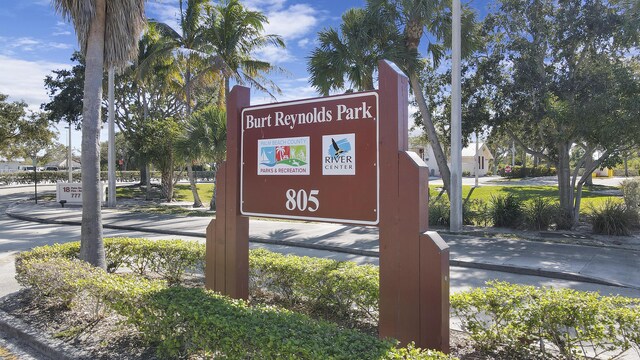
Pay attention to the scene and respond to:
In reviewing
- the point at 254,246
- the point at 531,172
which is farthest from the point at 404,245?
the point at 531,172

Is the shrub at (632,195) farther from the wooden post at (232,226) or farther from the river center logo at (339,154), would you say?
the wooden post at (232,226)

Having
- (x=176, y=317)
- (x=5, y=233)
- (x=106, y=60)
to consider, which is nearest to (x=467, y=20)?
(x=106, y=60)

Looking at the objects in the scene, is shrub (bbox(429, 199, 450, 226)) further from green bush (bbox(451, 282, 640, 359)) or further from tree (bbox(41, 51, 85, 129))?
tree (bbox(41, 51, 85, 129))

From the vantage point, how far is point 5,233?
13.6m

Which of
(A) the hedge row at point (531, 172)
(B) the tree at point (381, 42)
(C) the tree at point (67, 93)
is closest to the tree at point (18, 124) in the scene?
(C) the tree at point (67, 93)

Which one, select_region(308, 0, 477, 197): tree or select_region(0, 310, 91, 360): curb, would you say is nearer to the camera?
select_region(0, 310, 91, 360): curb

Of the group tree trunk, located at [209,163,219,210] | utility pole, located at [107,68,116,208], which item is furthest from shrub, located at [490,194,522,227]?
utility pole, located at [107,68,116,208]

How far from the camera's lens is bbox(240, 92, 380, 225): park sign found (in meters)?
3.79

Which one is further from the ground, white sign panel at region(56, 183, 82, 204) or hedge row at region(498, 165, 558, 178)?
hedge row at region(498, 165, 558, 178)

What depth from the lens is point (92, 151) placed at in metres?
6.17

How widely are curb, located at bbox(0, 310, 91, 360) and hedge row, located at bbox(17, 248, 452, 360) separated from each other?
0.44 metres

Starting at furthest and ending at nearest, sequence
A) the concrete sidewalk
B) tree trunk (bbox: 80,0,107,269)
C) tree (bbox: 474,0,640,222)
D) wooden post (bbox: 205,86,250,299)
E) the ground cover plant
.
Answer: tree (bbox: 474,0,640,222) < the concrete sidewalk < tree trunk (bbox: 80,0,107,269) < wooden post (bbox: 205,86,250,299) < the ground cover plant

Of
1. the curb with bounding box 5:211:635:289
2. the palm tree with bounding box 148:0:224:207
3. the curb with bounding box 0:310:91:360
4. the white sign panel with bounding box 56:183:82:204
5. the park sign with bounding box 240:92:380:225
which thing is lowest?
the curb with bounding box 5:211:635:289

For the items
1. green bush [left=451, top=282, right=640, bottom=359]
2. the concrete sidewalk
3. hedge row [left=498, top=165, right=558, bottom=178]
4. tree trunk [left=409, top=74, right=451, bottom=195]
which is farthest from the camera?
hedge row [left=498, top=165, right=558, bottom=178]
